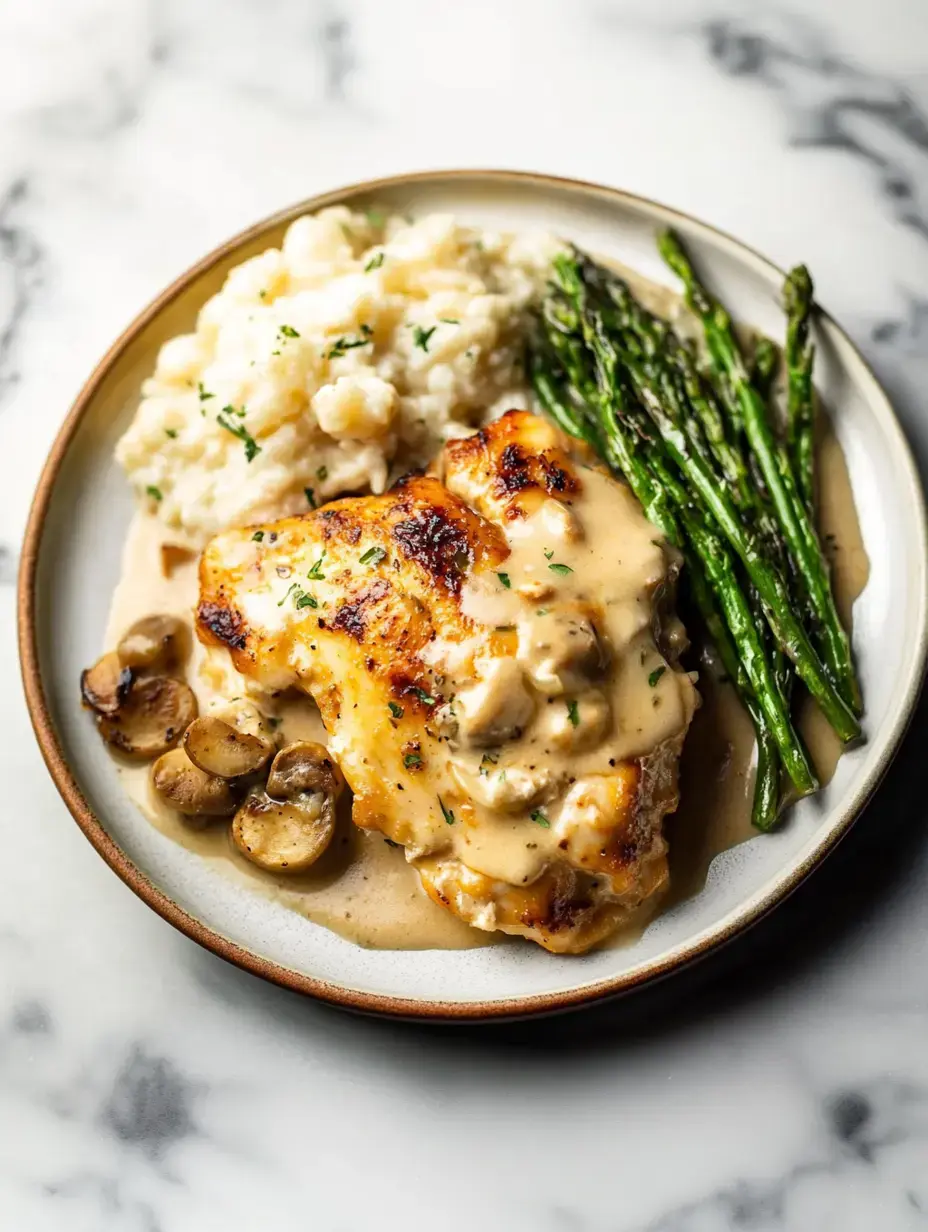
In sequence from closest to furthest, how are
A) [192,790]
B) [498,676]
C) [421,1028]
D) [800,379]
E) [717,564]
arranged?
[498,676] → [192,790] → [717,564] → [421,1028] → [800,379]

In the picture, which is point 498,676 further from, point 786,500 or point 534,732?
point 786,500

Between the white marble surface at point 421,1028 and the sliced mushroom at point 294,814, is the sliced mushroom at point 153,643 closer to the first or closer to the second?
the sliced mushroom at point 294,814

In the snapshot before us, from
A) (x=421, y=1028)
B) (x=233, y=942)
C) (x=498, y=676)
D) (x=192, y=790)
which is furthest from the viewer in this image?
(x=421, y=1028)

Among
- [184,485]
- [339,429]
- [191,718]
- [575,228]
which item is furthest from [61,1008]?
[575,228]

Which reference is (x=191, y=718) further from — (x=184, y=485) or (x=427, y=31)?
(x=427, y=31)

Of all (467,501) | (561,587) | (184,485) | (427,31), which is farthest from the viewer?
(427,31)

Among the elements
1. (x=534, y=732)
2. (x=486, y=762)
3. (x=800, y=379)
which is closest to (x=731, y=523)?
(x=800, y=379)

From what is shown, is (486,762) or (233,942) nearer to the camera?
(486,762)

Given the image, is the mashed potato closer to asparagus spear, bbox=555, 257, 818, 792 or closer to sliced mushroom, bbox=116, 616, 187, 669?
asparagus spear, bbox=555, 257, 818, 792

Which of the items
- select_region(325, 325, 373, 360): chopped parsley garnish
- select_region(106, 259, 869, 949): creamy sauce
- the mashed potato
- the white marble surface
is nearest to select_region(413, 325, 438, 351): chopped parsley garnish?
the mashed potato
